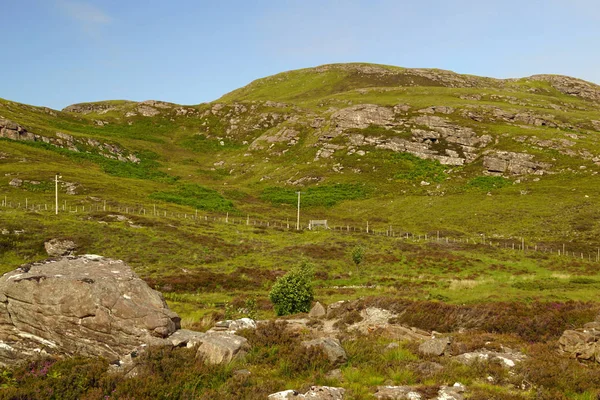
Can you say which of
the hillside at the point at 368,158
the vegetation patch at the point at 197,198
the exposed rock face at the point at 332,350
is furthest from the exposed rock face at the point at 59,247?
the exposed rock face at the point at 332,350

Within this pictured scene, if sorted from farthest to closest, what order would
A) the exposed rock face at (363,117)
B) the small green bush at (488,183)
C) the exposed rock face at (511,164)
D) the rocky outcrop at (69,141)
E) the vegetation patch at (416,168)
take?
the exposed rock face at (363,117), the rocky outcrop at (69,141), the vegetation patch at (416,168), the exposed rock face at (511,164), the small green bush at (488,183)

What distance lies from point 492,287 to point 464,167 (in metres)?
79.2

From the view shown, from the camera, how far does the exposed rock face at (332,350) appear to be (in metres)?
11.0

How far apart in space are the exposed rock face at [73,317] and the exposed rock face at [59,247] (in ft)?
116

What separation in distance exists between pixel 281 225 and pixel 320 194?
24.3 metres

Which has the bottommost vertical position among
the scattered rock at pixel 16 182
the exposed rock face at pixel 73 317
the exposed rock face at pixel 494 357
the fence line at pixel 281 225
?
the fence line at pixel 281 225

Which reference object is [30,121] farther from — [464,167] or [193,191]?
[464,167]

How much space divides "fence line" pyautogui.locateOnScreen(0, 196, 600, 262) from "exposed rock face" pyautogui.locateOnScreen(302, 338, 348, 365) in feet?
165

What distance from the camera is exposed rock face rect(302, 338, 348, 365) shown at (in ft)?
36.1

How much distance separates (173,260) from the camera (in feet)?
146

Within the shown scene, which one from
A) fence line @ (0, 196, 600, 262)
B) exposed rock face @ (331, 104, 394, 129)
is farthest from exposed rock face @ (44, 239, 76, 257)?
exposed rock face @ (331, 104, 394, 129)

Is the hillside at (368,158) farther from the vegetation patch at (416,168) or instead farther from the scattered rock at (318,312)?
the scattered rock at (318,312)

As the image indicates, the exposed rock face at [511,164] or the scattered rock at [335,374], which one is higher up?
the exposed rock face at [511,164]

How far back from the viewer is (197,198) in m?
92.3
